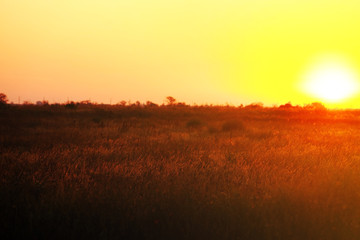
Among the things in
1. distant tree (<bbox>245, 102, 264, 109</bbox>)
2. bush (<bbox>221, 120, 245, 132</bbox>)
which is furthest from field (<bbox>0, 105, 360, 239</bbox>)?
distant tree (<bbox>245, 102, 264, 109</bbox>)

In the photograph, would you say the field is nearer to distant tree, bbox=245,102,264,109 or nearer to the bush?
the bush

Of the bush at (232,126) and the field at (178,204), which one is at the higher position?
the bush at (232,126)

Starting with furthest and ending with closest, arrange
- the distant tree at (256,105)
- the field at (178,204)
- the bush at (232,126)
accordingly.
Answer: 1. the distant tree at (256,105)
2. the bush at (232,126)
3. the field at (178,204)

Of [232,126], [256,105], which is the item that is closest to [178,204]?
[232,126]

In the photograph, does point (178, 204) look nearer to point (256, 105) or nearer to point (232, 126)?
point (232, 126)

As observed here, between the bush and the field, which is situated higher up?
the bush

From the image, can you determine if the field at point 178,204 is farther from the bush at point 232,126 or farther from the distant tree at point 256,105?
the distant tree at point 256,105

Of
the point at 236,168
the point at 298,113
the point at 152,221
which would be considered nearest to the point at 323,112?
the point at 298,113

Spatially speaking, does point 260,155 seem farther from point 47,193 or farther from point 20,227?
point 20,227

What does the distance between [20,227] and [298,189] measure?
379cm

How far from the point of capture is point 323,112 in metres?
26.7

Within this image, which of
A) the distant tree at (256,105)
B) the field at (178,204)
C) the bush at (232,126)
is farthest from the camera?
the distant tree at (256,105)

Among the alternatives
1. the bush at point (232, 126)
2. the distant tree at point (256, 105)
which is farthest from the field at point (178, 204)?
the distant tree at point (256, 105)

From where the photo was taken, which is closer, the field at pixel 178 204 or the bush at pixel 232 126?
the field at pixel 178 204
